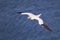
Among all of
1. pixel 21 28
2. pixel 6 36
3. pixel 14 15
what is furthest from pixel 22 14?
pixel 6 36

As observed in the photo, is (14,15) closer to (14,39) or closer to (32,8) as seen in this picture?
(32,8)

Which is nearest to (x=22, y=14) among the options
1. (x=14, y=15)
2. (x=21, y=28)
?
(x=14, y=15)

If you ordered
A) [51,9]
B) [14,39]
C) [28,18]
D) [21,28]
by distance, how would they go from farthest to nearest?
[51,9] → [28,18] → [21,28] → [14,39]

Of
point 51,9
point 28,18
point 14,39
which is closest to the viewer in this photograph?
point 14,39

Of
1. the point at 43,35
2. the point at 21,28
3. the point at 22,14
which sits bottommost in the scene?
the point at 43,35

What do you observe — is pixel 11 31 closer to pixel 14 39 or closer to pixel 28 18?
pixel 14 39

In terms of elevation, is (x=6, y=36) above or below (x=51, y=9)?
below

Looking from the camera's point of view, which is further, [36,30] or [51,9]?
[51,9]
